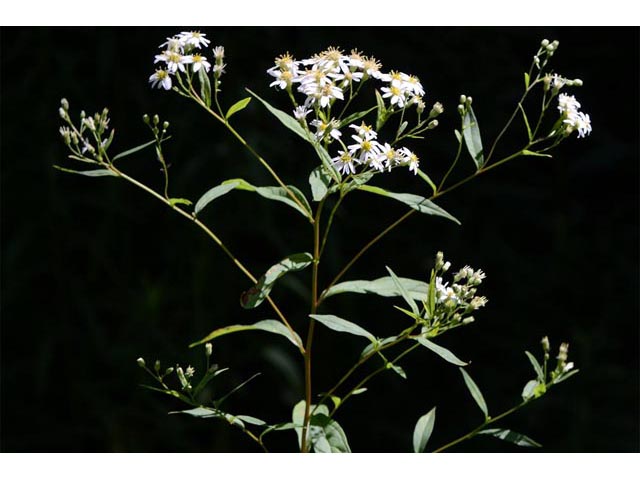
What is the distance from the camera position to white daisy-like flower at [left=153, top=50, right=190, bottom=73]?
55.4 inches

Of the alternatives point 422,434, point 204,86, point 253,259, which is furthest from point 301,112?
point 253,259

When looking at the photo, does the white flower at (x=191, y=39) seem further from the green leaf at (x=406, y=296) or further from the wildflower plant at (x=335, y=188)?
the green leaf at (x=406, y=296)

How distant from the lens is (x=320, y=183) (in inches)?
53.9

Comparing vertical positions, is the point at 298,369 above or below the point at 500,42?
below

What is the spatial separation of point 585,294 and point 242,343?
1.06 m

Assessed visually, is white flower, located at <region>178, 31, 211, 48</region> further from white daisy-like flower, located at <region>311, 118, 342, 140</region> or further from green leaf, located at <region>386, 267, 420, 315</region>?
green leaf, located at <region>386, 267, 420, 315</region>

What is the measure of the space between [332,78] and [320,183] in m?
0.19

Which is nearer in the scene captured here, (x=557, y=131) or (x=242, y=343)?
(x=557, y=131)

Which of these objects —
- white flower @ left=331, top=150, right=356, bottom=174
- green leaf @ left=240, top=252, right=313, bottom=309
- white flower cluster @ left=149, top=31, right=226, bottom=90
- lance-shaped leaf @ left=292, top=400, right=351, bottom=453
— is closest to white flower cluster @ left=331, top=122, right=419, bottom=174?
white flower @ left=331, top=150, right=356, bottom=174

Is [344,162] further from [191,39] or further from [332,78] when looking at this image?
[191,39]

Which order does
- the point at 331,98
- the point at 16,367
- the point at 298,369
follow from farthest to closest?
the point at 16,367
the point at 298,369
the point at 331,98

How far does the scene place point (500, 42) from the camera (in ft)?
9.34

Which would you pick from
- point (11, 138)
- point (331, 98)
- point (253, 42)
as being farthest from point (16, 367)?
point (331, 98)

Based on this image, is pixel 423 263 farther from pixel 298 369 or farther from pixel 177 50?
pixel 177 50
